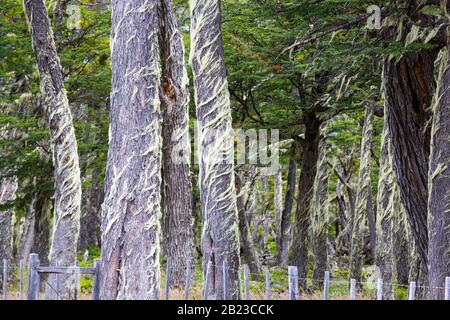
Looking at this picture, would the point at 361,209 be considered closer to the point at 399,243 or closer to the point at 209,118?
the point at 399,243

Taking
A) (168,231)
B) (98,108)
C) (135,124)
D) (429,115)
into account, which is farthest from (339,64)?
(98,108)

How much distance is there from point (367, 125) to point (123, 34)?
48.9ft

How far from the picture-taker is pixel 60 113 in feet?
47.7

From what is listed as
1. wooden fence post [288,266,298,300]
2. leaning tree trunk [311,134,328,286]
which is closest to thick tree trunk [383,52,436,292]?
wooden fence post [288,266,298,300]

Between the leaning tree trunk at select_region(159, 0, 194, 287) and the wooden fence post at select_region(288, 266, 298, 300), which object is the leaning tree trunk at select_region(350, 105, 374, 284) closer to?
the leaning tree trunk at select_region(159, 0, 194, 287)

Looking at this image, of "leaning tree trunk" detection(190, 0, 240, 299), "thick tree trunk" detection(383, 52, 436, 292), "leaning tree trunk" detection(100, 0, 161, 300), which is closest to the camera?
"leaning tree trunk" detection(100, 0, 161, 300)

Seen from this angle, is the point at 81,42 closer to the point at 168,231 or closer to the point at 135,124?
the point at 168,231

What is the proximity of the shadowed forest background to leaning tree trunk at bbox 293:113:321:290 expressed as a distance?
0.05 metres

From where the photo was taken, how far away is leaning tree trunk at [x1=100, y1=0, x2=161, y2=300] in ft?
26.2

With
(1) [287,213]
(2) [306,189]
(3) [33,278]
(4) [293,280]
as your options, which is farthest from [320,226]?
(3) [33,278]

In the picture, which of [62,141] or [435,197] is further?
[62,141]

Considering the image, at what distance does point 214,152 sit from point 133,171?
5.42 ft
